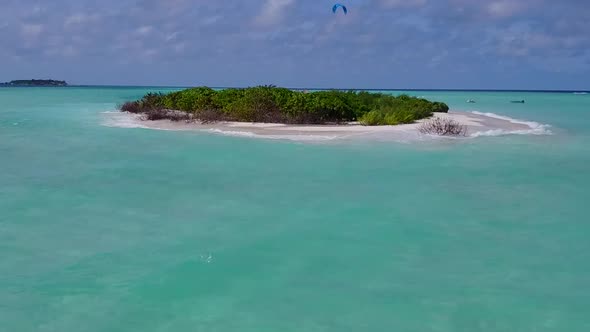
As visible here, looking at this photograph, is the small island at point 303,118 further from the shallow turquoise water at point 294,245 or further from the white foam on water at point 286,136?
the shallow turquoise water at point 294,245

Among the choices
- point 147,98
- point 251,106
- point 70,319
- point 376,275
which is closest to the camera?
point 70,319

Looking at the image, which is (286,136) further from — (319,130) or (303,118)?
(303,118)

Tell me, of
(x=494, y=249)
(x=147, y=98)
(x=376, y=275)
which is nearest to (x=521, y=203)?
(x=494, y=249)

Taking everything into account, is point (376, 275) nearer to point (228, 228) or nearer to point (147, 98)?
point (228, 228)

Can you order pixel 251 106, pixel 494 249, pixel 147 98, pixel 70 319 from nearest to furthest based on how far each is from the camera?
pixel 70 319 → pixel 494 249 → pixel 251 106 → pixel 147 98

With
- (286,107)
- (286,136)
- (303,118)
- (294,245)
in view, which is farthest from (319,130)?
(294,245)

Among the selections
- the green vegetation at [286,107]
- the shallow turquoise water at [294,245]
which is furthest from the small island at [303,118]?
the shallow turquoise water at [294,245]

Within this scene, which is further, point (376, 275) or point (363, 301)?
point (376, 275)
